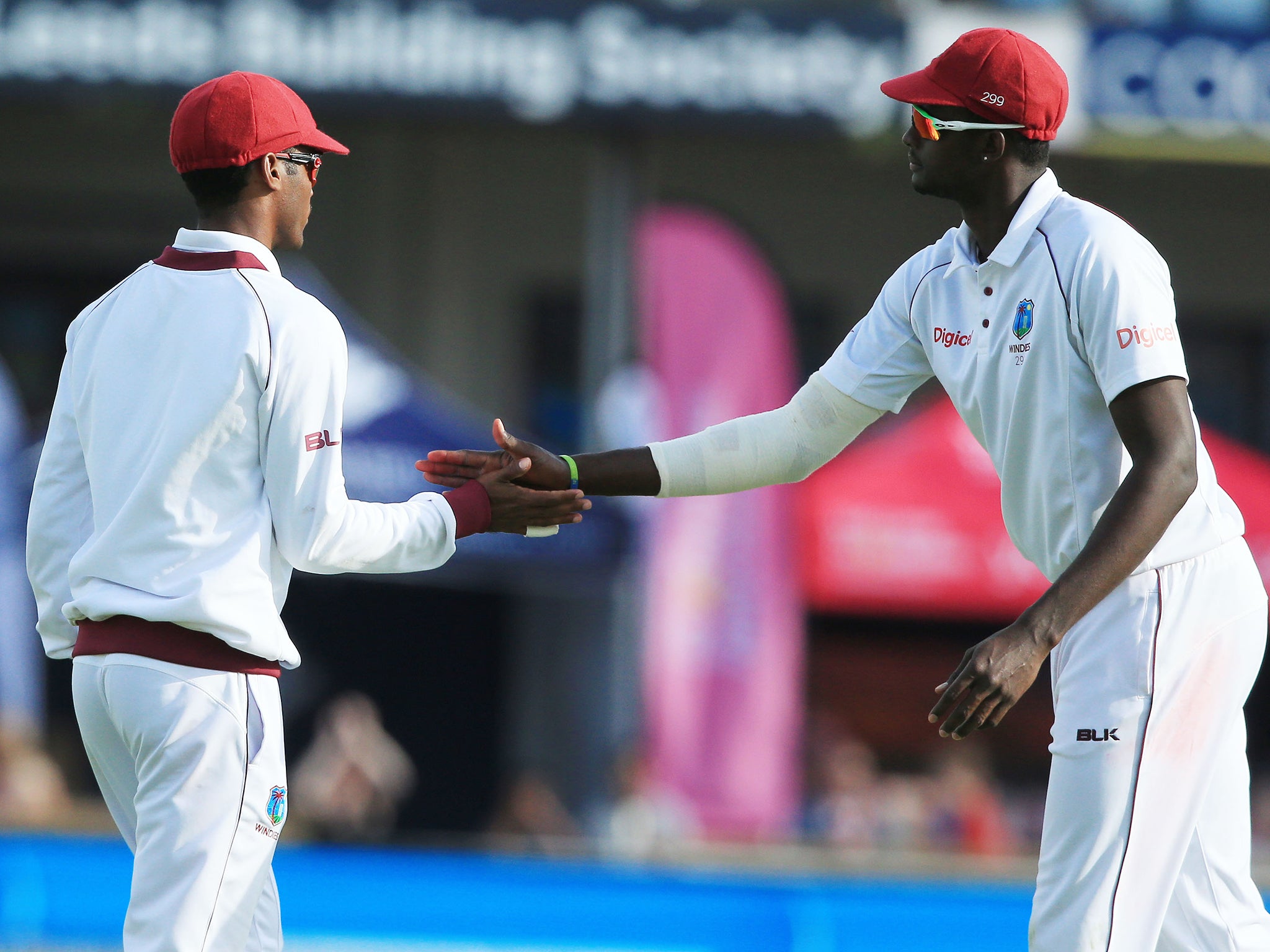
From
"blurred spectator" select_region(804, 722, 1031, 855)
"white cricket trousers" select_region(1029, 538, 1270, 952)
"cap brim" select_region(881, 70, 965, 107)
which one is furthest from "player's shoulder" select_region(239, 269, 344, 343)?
"blurred spectator" select_region(804, 722, 1031, 855)

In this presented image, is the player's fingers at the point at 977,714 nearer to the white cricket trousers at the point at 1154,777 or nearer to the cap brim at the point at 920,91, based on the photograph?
the white cricket trousers at the point at 1154,777

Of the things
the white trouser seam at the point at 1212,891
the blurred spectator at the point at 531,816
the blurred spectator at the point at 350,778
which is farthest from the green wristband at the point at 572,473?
the blurred spectator at the point at 350,778

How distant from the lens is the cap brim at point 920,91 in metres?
3.53

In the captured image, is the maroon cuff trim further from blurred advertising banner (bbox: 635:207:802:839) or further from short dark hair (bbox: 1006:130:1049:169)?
blurred advertising banner (bbox: 635:207:802:839)

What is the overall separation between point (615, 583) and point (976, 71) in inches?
321

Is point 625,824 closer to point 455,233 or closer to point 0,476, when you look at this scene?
point 0,476

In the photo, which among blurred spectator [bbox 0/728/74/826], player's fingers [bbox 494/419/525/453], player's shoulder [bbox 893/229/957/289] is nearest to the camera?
player's shoulder [bbox 893/229/957/289]

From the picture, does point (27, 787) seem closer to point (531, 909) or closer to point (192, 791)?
point (531, 909)

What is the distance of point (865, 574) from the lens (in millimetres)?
11242

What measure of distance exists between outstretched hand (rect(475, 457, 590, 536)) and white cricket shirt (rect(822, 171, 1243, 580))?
43.1 inches

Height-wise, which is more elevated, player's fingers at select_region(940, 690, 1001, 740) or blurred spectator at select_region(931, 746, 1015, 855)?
player's fingers at select_region(940, 690, 1001, 740)

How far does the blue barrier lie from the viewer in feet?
20.9

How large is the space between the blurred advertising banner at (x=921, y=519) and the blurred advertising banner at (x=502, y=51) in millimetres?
2303

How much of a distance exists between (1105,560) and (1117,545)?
38 millimetres
